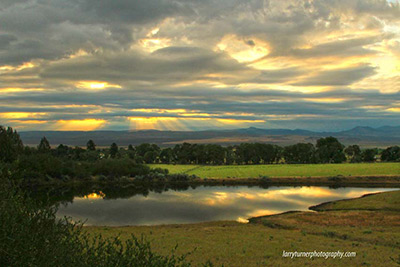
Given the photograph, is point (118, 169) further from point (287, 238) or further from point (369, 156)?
point (369, 156)

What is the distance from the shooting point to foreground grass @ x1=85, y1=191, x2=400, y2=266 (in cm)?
2609

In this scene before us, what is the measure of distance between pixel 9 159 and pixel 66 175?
17.5 m

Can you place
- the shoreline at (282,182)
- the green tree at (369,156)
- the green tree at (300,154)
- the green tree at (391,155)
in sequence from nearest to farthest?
the shoreline at (282,182) < the green tree at (391,155) < the green tree at (300,154) < the green tree at (369,156)

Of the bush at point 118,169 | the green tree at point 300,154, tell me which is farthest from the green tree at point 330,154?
the bush at point 118,169

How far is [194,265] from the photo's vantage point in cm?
2488

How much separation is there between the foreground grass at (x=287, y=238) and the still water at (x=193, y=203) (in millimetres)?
6692

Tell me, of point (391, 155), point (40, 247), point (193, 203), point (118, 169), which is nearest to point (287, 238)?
point (40, 247)

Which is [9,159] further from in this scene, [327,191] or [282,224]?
[327,191]

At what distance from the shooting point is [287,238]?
109ft

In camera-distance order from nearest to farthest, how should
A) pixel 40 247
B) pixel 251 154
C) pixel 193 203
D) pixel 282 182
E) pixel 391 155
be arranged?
A: pixel 40 247, pixel 193 203, pixel 282 182, pixel 391 155, pixel 251 154

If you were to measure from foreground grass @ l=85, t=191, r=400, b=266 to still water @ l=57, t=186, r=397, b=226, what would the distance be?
6.69 metres

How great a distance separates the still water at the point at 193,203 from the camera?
51588mm

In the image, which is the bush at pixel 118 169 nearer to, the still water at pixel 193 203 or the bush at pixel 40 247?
the still water at pixel 193 203

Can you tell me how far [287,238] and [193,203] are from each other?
105 feet
